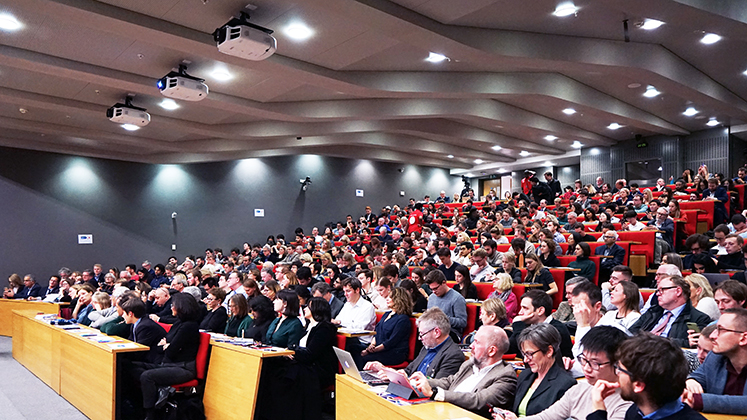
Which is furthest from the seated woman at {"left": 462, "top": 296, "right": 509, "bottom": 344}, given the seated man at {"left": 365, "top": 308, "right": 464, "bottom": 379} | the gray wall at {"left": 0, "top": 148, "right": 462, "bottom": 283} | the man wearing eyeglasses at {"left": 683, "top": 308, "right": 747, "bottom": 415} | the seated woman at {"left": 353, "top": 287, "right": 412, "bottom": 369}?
the gray wall at {"left": 0, "top": 148, "right": 462, "bottom": 283}

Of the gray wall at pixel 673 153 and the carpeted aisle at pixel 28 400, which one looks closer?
the carpeted aisle at pixel 28 400

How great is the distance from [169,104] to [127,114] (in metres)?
0.83

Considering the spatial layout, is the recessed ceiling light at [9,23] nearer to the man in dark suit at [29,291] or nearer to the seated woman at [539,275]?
the seated woman at [539,275]

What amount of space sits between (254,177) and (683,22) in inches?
438

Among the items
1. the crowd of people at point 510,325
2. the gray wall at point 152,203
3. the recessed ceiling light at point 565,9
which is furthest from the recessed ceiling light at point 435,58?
the gray wall at point 152,203

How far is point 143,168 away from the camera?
13.4 meters

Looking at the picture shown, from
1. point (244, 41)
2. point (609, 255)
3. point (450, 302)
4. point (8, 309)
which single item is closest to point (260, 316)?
point (450, 302)

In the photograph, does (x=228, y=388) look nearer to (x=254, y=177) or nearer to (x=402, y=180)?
(x=254, y=177)

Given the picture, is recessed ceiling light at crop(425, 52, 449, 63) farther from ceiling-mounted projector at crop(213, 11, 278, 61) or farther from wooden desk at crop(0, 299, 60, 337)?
wooden desk at crop(0, 299, 60, 337)

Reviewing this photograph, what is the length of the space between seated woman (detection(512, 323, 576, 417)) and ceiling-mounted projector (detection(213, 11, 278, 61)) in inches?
163

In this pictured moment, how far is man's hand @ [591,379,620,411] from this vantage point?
6.43 ft

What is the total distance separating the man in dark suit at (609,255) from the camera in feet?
20.2

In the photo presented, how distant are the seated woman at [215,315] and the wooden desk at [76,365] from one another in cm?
103

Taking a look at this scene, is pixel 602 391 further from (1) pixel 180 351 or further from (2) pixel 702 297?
(1) pixel 180 351
